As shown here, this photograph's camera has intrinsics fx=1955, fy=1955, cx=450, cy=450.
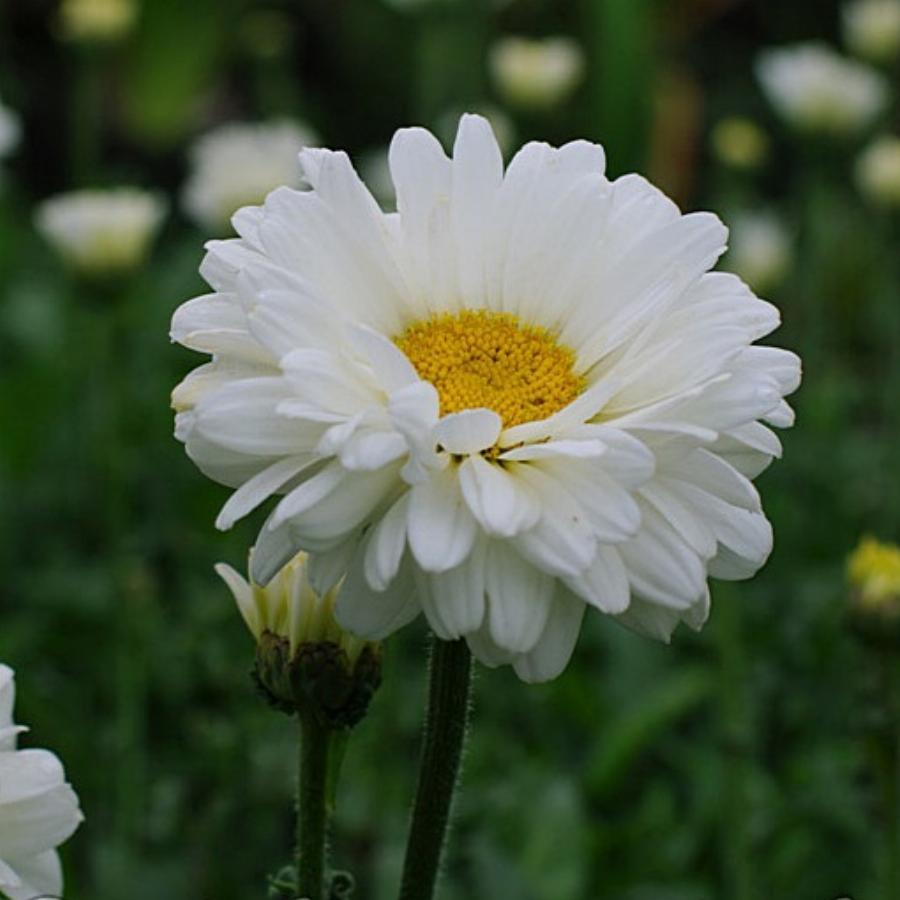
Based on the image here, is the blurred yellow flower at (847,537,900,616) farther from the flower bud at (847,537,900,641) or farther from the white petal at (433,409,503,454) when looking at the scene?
the white petal at (433,409,503,454)

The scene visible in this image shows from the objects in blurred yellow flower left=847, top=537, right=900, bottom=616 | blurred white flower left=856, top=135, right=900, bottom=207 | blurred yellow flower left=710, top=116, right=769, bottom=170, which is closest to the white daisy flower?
blurred yellow flower left=847, top=537, right=900, bottom=616

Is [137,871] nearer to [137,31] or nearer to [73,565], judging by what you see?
[73,565]

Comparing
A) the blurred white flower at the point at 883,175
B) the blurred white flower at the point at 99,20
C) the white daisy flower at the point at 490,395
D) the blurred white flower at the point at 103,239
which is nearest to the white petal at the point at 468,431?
the white daisy flower at the point at 490,395

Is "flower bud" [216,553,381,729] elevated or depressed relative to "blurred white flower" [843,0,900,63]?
depressed

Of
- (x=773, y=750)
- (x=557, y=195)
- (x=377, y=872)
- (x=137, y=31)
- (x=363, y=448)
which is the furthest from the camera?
(x=137, y=31)

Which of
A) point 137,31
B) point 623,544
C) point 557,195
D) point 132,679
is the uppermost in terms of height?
point 137,31

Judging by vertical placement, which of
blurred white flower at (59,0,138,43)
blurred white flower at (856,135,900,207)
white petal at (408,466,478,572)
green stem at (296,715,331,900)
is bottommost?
green stem at (296,715,331,900)

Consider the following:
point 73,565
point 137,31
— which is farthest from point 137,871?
point 137,31

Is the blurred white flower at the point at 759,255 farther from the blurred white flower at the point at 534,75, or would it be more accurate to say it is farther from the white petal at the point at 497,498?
the white petal at the point at 497,498
